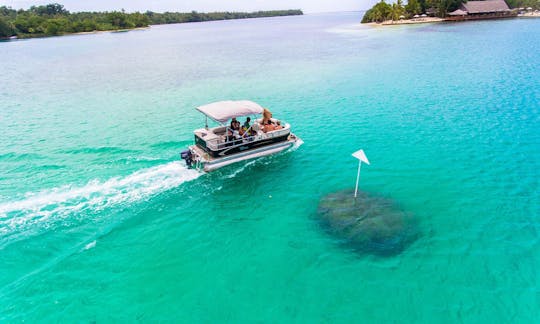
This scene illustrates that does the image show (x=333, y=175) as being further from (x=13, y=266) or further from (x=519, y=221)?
(x=13, y=266)

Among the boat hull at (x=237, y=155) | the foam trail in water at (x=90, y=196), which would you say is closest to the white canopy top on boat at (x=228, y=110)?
the boat hull at (x=237, y=155)

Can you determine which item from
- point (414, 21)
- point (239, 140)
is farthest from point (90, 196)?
point (414, 21)

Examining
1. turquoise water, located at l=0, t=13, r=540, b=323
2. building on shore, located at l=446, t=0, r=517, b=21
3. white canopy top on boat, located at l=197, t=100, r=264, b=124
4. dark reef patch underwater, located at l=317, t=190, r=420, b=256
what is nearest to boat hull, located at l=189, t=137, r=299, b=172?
turquoise water, located at l=0, t=13, r=540, b=323

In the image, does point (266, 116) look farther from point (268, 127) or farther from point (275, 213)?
point (275, 213)

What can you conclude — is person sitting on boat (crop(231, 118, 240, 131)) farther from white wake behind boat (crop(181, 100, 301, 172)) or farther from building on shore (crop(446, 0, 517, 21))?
building on shore (crop(446, 0, 517, 21))

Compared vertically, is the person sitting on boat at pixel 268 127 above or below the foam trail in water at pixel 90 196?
Answer: above

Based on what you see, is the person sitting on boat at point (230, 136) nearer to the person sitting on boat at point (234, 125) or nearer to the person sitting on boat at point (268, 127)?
the person sitting on boat at point (234, 125)
